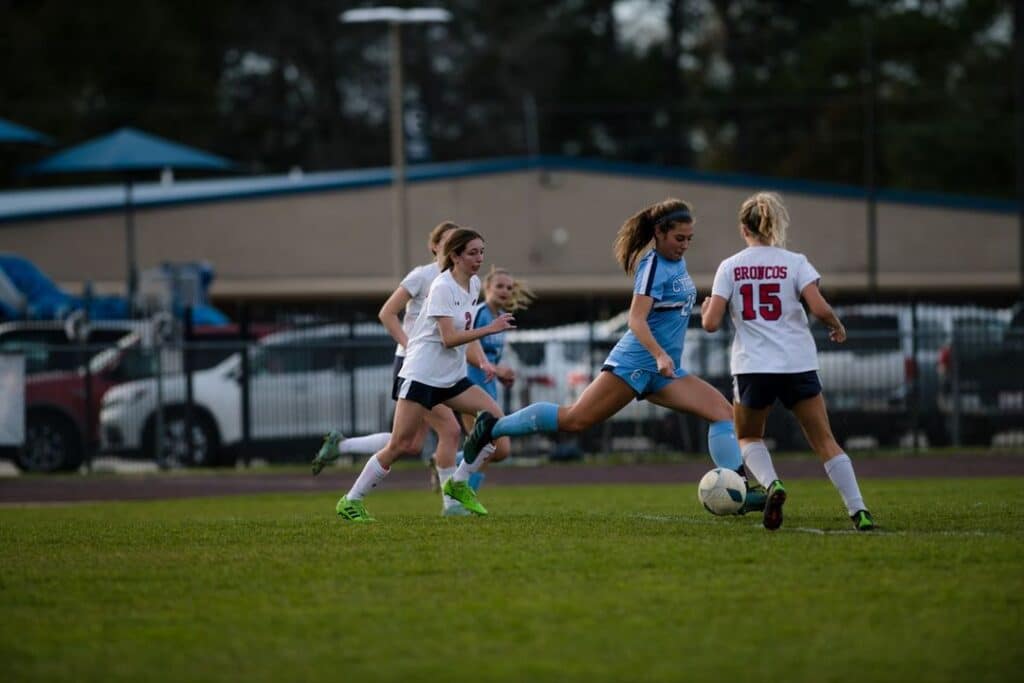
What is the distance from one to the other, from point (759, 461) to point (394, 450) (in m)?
2.26

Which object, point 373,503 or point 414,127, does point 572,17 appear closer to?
point 414,127

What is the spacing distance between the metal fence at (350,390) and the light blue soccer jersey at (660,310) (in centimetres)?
1157

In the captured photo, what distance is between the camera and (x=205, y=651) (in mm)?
6359

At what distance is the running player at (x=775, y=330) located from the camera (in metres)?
9.27

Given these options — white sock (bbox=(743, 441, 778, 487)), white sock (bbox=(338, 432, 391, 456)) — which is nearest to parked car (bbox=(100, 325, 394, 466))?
white sock (bbox=(338, 432, 391, 456))

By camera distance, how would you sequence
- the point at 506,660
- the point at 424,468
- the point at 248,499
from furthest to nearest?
the point at 424,468
the point at 248,499
the point at 506,660

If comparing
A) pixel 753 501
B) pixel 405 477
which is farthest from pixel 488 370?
pixel 405 477

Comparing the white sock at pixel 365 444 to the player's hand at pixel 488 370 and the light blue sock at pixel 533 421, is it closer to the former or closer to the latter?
the player's hand at pixel 488 370

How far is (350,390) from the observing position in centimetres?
2169

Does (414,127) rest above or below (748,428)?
above

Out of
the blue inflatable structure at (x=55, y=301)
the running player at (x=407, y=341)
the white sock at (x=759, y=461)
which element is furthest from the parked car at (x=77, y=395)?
the white sock at (x=759, y=461)

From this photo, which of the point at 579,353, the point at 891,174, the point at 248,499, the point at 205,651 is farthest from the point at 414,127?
the point at 205,651

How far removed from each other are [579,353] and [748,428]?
12.2m

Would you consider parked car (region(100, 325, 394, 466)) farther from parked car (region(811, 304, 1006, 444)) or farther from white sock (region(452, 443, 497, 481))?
white sock (region(452, 443, 497, 481))
